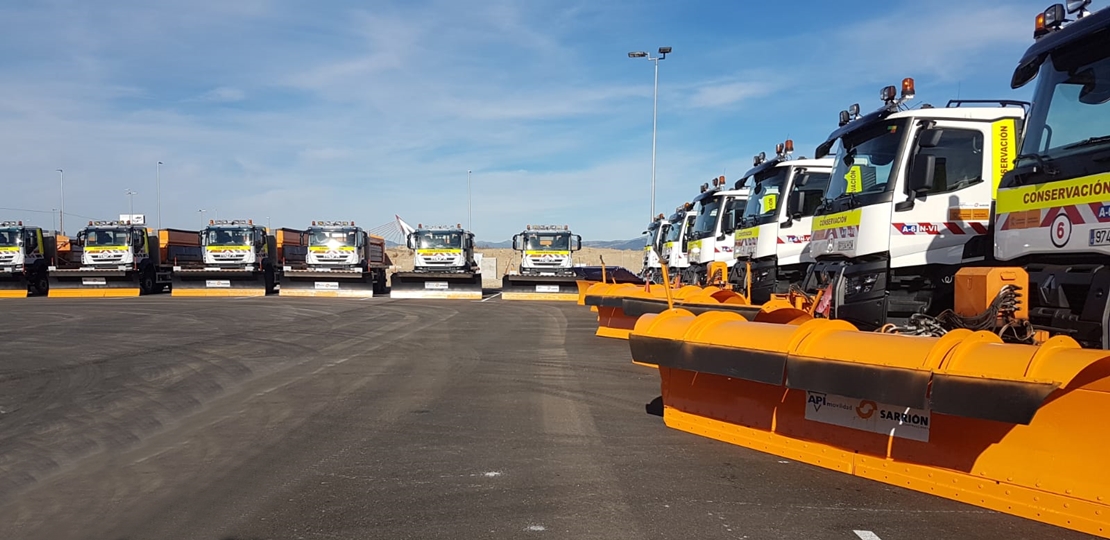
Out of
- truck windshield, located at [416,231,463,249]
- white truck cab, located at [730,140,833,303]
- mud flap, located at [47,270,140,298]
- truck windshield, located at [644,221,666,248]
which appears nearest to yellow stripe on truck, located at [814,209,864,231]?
white truck cab, located at [730,140,833,303]

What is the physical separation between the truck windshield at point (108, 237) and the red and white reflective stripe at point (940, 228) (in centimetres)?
3089

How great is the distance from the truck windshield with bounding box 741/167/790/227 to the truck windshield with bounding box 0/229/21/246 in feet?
98.7

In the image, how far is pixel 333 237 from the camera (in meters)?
30.7

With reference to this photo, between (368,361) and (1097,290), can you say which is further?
(368,361)

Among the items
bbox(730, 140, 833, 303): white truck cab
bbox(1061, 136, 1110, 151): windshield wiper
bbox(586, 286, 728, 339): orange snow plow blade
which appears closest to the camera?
bbox(1061, 136, 1110, 151): windshield wiper

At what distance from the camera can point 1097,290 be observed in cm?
446

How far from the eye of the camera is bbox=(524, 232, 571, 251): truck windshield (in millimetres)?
30797

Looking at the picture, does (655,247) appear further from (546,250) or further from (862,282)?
(862,282)

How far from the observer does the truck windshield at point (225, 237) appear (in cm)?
3086

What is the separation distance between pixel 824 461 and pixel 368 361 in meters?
7.38

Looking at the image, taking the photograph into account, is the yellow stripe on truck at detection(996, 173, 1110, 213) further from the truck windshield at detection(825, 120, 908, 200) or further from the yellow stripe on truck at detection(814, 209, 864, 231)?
the yellow stripe on truck at detection(814, 209, 864, 231)

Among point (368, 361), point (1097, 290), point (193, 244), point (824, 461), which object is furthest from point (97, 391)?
point (193, 244)

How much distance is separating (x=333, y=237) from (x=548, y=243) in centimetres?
872

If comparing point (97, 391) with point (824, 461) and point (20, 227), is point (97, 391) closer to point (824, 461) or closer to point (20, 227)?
point (824, 461)
